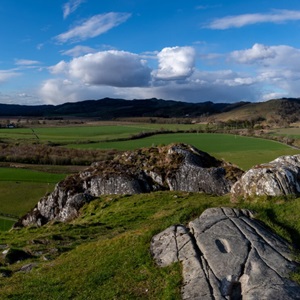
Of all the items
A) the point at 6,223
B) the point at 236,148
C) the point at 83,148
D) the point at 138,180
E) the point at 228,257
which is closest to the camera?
the point at 228,257

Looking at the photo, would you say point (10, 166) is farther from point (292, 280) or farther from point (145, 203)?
point (292, 280)

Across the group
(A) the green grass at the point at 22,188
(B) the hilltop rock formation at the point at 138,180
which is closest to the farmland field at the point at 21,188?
(A) the green grass at the point at 22,188

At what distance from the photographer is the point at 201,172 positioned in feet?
129

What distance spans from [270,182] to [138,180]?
1698 cm

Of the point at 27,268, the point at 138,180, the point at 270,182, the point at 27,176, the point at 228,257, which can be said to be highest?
the point at 270,182

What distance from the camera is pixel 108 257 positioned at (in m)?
20.4

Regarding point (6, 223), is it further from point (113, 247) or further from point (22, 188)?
point (113, 247)

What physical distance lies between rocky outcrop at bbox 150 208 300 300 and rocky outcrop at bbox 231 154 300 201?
4332 mm

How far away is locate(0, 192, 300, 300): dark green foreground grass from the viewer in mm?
17391

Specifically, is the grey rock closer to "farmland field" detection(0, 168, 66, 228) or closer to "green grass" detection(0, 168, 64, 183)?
"farmland field" detection(0, 168, 66, 228)

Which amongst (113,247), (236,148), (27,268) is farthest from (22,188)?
(236,148)

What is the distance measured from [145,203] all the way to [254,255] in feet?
52.9

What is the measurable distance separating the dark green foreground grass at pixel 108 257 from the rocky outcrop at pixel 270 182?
112 cm

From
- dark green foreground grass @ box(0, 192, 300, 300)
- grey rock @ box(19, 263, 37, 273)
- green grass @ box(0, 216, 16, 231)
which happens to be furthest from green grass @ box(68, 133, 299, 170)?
grey rock @ box(19, 263, 37, 273)
